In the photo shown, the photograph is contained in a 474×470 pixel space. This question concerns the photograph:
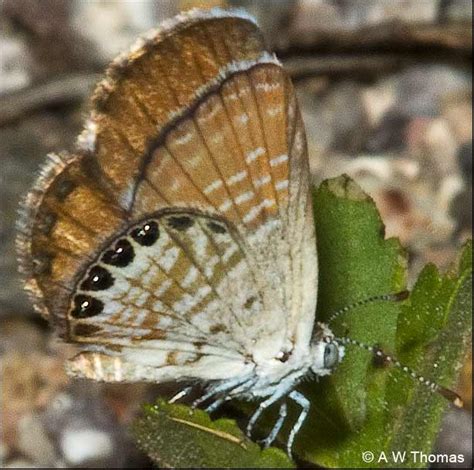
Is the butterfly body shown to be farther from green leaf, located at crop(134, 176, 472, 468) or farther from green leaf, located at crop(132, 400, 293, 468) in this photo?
green leaf, located at crop(132, 400, 293, 468)

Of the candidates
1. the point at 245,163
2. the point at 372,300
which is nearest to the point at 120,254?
the point at 245,163

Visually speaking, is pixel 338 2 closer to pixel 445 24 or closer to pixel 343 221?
pixel 445 24

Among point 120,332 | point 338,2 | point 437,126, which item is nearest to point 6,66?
point 338,2

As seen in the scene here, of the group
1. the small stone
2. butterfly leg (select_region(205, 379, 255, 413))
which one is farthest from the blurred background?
butterfly leg (select_region(205, 379, 255, 413))

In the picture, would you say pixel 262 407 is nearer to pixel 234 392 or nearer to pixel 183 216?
pixel 234 392

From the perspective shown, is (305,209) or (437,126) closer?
(305,209)
